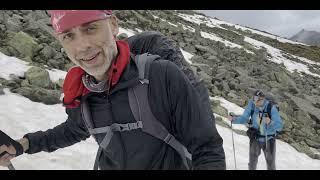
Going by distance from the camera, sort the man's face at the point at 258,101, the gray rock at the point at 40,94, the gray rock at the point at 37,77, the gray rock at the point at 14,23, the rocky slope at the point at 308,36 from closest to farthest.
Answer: the man's face at the point at 258,101
the gray rock at the point at 40,94
the gray rock at the point at 37,77
the gray rock at the point at 14,23
the rocky slope at the point at 308,36

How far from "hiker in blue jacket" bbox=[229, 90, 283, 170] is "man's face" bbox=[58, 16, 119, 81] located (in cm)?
592

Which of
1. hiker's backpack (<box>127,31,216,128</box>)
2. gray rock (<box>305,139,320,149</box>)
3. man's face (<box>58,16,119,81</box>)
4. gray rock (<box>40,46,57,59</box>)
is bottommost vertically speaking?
gray rock (<box>305,139,320,149</box>)

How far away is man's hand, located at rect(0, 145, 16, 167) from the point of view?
2834 mm

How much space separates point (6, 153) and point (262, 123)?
612cm

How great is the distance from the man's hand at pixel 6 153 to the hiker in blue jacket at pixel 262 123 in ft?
19.4

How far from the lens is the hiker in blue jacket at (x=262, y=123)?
8117mm

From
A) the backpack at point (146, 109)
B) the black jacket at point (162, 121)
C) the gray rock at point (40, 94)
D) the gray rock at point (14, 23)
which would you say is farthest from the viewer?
the gray rock at point (14, 23)

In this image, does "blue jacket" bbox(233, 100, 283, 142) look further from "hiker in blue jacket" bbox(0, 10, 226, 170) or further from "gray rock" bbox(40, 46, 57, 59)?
"gray rock" bbox(40, 46, 57, 59)

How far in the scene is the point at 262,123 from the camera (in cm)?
824

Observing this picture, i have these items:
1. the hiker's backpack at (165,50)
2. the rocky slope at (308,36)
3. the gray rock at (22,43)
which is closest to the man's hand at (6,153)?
the hiker's backpack at (165,50)

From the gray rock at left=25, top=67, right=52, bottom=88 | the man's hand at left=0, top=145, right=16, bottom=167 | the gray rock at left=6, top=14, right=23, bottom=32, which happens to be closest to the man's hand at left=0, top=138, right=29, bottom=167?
the man's hand at left=0, top=145, right=16, bottom=167

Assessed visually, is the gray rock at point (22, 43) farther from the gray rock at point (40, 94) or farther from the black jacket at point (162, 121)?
the black jacket at point (162, 121)

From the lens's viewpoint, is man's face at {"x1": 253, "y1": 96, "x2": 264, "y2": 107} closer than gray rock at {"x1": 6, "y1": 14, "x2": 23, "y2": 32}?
Yes

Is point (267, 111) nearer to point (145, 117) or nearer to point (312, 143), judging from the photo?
point (145, 117)
